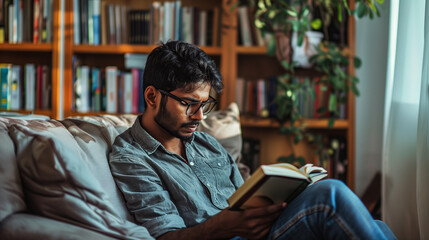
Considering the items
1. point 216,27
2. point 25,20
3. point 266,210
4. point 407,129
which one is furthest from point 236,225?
point 25,20

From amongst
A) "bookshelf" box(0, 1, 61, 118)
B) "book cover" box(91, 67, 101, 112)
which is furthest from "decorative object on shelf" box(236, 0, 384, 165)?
"bookshelf" box(0, 1, 61, 118)

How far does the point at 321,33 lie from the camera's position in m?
2.81

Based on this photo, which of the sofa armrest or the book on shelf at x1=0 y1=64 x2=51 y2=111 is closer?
the sofa armrest

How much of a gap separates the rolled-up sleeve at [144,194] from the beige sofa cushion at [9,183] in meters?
0.31

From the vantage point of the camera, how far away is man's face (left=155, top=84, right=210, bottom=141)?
1.48 metres

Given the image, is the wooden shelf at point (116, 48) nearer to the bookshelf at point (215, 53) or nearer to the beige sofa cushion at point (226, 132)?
the bookshelf at point (215, 53)

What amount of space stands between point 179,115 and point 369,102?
177cm

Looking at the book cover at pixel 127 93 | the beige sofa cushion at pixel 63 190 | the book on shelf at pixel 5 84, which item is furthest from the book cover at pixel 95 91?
the beige sofa cushion at pixel 63 190

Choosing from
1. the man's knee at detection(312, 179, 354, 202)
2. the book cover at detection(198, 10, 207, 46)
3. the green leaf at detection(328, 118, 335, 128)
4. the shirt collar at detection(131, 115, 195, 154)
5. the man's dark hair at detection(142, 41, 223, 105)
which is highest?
the book cover at detection(198, 10, 207, 46)

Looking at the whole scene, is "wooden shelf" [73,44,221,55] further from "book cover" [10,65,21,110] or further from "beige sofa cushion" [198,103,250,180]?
"beige sofa cushion" [198,103,250,180]

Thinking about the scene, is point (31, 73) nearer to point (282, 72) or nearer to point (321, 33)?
point (282, 72)

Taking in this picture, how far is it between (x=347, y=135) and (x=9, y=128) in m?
2.05

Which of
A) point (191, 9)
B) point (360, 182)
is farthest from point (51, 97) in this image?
point (360, 182)

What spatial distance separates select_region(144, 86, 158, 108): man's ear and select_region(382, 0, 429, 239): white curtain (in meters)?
1.05
